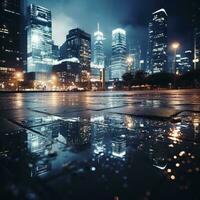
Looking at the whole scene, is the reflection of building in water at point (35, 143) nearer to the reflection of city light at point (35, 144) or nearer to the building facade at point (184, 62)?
the reflection of city light at point (35, 144)

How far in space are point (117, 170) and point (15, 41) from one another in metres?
154

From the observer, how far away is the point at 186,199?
844 mm

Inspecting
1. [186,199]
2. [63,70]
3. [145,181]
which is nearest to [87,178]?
[145,181]

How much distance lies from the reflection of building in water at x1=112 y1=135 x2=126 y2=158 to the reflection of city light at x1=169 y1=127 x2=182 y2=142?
0.48m

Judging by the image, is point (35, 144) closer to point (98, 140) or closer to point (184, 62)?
point (98, 140)

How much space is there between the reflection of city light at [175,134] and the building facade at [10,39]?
125158mm

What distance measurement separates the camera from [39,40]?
618ft

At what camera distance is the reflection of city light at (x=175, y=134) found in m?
1.87

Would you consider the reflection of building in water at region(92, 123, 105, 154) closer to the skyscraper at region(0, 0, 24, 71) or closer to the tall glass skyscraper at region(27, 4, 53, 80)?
the skyscraper at region(0, 0, 24, 71)

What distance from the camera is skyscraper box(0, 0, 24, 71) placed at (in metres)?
126

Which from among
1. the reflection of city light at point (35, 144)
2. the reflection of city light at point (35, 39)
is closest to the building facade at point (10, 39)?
the reflection of city light at point (35, 39)

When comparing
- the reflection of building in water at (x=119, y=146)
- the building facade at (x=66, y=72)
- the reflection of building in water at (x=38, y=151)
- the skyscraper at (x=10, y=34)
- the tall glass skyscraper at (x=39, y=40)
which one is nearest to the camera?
the reflection of building in water at (x=38, y=151)

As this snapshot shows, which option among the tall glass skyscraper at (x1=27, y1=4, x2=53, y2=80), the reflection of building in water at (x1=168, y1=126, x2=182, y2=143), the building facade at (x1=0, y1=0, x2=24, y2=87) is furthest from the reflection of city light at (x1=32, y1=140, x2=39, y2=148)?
the tall glass skyscraper at (x1=27, y1=4, x2=53, y2=80)

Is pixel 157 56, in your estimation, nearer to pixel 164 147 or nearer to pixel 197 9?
pixel 197 9
